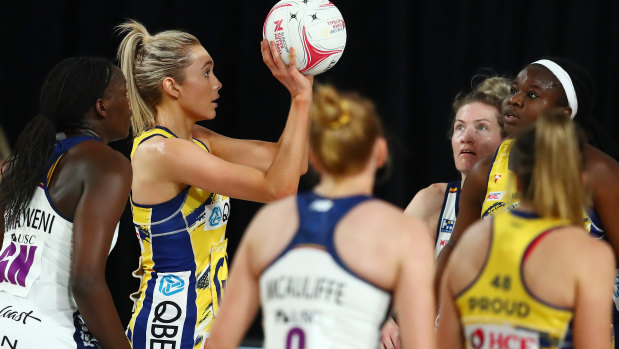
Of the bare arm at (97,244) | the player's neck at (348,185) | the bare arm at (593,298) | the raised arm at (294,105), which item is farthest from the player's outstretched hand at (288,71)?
the bare arm at (593,298)

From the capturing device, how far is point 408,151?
→ 4.77 meters

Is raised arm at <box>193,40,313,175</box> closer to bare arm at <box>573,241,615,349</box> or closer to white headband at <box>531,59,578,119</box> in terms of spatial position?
white headband at <box>531,59,578,119</box>

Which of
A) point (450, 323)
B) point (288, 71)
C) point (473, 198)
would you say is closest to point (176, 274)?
point (288, 71)

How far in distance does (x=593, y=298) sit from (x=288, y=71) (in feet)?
4.90

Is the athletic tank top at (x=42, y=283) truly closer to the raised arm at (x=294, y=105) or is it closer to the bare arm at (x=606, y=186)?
the raised arm at (x=294, y=105)

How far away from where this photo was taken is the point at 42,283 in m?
2.39

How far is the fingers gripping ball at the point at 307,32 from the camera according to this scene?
2.97m

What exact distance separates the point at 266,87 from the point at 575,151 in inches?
134

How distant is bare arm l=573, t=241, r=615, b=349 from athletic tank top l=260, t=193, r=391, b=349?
0.43 metres

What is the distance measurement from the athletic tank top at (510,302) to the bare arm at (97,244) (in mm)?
946

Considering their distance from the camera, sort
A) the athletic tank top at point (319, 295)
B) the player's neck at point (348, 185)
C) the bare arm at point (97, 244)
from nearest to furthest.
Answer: the athletic tank top at point (319, 295), the player's neck at point (348, 185), the bare arm at point (97, 244)

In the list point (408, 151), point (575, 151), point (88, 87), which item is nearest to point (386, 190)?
point (408, 151)

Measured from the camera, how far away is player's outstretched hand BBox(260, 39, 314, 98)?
2984 mm

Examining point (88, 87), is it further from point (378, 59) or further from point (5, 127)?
point (5, 127)
